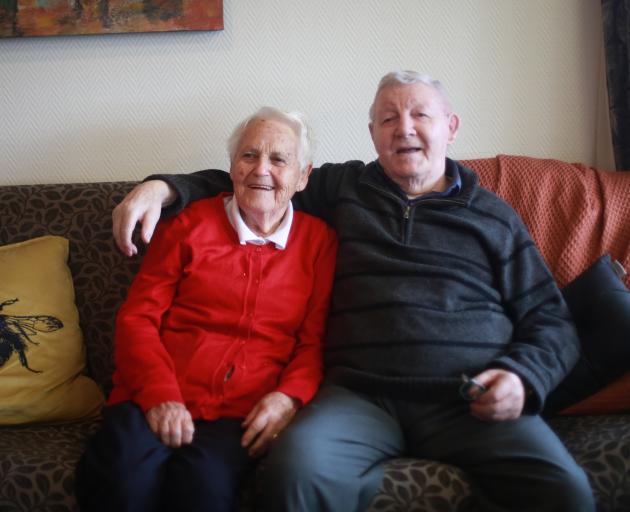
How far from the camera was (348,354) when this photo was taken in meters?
1.41

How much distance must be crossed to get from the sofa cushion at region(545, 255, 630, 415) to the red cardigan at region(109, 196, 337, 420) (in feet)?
2.06

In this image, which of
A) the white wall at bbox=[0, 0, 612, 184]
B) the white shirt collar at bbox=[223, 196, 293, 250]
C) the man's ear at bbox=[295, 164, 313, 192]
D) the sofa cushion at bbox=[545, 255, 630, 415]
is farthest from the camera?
the white wall at bbox=[0, 0, 612, 184]

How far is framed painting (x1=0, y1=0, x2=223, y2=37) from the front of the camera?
6.40 feet

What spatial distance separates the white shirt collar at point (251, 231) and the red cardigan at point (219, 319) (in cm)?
2

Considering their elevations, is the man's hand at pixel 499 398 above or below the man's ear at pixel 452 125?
below

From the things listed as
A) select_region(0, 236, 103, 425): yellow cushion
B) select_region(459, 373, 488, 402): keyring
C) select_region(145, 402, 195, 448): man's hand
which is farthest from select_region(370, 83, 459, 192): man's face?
select_region(0, 236, 103, 425): yellow cushion

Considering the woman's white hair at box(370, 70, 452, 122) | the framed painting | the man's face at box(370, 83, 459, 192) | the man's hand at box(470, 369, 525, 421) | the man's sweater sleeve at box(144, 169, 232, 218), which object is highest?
the framed painting

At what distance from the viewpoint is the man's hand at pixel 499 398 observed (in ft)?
4.00

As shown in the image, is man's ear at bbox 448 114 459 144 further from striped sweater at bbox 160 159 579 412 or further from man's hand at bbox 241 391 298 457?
man's hand at bbox 241 391 298 457

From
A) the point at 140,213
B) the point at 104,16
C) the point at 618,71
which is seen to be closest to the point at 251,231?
the point at 140,213

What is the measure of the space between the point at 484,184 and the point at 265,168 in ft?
2.28

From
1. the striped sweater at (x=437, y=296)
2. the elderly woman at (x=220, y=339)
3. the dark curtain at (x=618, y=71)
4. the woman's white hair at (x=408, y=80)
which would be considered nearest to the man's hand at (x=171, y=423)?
the elderly woman at (x=220, y=339)

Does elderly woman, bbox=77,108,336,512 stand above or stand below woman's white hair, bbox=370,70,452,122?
below

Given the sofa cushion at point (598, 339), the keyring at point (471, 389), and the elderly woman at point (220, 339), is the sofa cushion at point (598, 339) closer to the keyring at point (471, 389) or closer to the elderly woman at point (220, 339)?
the keyring at point (471, 389)
